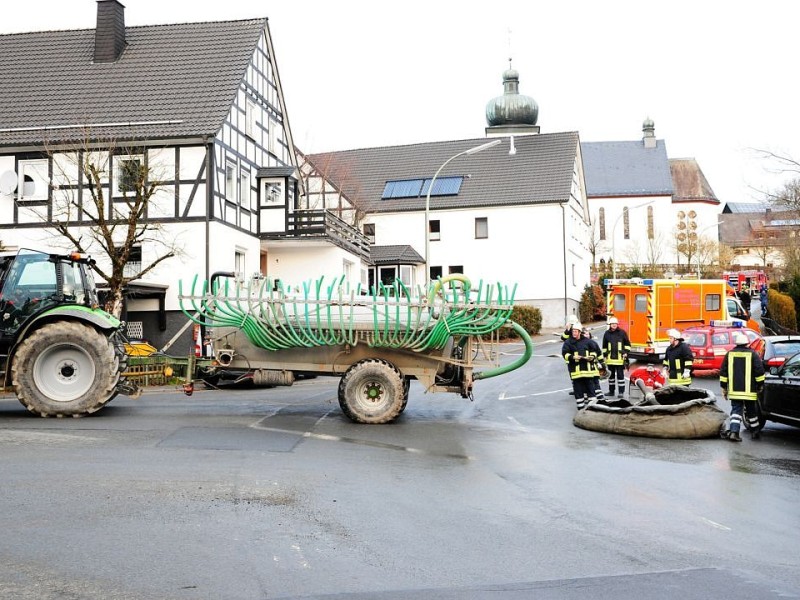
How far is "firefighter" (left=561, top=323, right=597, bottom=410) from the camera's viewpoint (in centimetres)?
1573

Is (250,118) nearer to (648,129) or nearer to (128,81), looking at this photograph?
(128,81)

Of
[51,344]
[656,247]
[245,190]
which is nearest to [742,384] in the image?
[51,344]

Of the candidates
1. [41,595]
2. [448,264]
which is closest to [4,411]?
[41,595]

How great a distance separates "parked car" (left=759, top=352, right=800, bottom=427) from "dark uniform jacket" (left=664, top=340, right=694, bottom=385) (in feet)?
6.62

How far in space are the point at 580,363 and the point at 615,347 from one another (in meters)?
2.43

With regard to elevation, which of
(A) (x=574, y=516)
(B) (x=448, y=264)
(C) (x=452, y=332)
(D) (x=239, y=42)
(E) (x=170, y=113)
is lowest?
(A) (x=574, y=516)

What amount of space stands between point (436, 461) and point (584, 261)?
47369 millimetres

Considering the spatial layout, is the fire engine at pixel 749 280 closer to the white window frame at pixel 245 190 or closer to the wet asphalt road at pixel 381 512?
the white window frame at pixel 245 190

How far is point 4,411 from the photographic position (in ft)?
46.2

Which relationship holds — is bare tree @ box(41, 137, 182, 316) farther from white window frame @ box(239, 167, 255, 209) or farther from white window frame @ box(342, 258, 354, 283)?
white window frame @ box(342, 258, 354, 283)

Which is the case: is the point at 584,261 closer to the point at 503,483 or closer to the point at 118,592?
the point at 503,483

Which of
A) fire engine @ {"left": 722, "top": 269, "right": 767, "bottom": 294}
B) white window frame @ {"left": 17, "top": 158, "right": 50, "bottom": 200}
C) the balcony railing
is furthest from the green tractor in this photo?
fire engine @ {"left": 722, "top": 269, "right": 767, "bottom": 294}

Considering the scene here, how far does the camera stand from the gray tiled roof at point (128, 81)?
2828 centimetres

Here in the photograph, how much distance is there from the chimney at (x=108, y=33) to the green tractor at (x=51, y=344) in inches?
818
